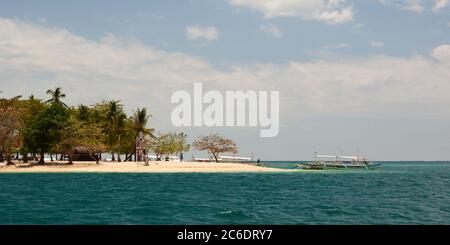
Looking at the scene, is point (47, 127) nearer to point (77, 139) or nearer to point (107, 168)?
point (77, 139)

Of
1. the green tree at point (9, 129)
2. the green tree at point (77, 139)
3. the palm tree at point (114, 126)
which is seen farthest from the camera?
the palm tree at point (114, 126)

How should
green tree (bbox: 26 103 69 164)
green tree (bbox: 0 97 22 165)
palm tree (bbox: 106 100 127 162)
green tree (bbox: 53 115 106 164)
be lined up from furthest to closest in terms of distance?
palm tree (bbox: 106 100 127 162) < green tree (bbox: 53 115 106 164) < green tree (bbox: 26 103 69 164) < green tree (bbox: 0 97 22 165)

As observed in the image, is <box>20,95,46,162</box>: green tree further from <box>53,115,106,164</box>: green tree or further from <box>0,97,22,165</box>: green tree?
<box>53,115,106,164</box>: green tree

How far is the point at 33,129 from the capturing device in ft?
312

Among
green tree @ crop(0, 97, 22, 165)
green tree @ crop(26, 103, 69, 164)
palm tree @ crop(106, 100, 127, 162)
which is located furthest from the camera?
palm tree @ crop(106, 100, 127, 162)

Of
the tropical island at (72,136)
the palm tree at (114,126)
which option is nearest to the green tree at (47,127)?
the tropical island at (72,136)

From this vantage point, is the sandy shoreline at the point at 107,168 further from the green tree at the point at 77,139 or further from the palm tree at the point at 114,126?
the palm tree at the point at 114,126

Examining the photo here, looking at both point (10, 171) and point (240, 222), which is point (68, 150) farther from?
point (240, 222)

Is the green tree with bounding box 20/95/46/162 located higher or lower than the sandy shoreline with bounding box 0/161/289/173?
higher

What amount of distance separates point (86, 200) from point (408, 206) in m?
25.7

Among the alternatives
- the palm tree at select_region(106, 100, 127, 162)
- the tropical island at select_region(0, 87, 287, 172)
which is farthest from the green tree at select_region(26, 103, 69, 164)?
the palm tree at select_region(106, 100, 127, 162)

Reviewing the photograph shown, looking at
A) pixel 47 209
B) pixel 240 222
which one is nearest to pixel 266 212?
pixel 240 222

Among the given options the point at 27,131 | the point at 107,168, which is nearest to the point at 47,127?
the point at 27,131
